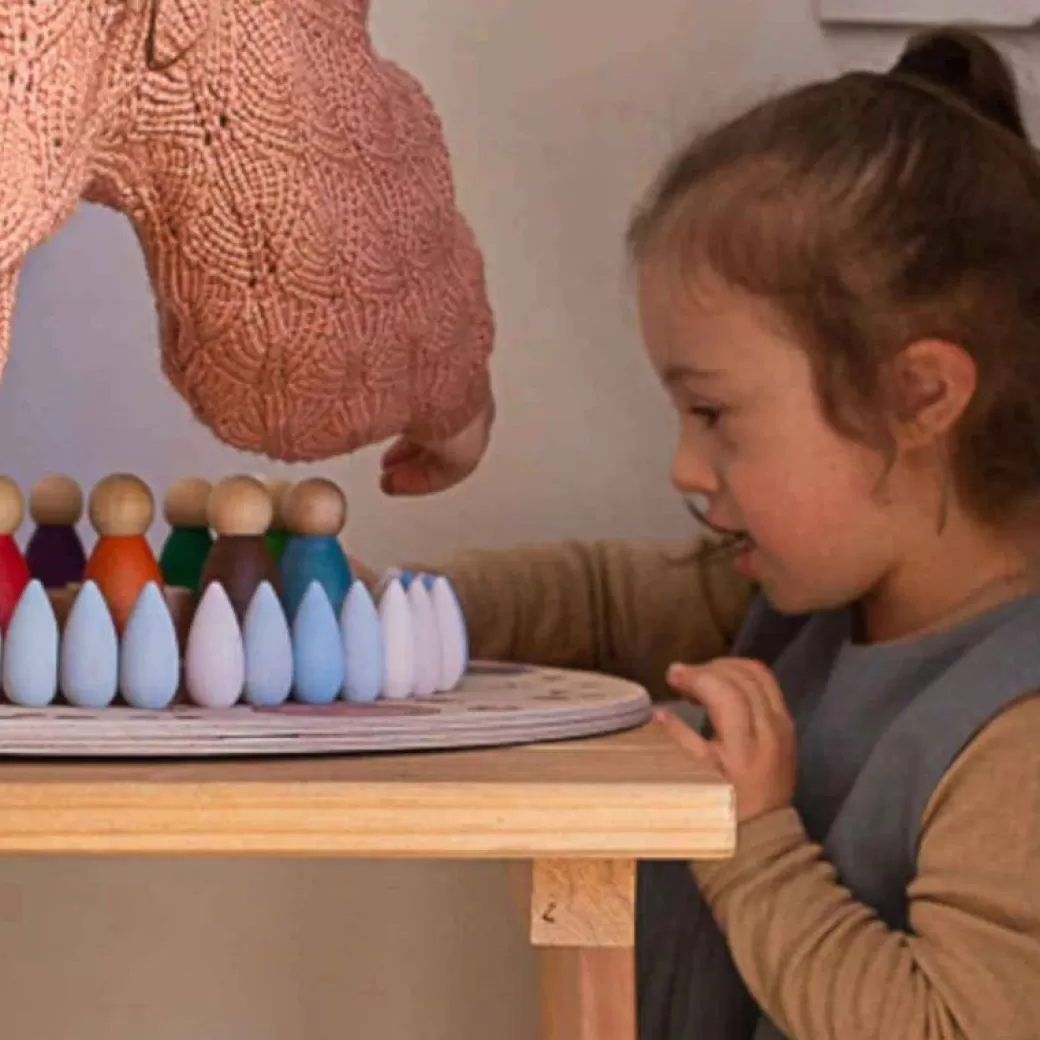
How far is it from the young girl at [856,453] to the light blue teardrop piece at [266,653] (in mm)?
198

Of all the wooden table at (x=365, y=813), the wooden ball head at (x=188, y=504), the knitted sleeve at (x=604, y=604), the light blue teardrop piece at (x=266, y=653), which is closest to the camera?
the wooden table at (x=365, y=813)

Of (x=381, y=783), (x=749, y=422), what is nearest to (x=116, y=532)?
(x=381, y=783)

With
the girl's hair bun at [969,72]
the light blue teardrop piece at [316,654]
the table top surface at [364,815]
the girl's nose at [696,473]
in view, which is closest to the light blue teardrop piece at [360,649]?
the light blue teardrop piece at [316,654]

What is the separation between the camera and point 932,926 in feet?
1.99

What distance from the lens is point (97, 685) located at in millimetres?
516

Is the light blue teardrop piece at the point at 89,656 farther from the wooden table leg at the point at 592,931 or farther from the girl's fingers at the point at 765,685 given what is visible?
the girl's fingers at the point at 765,685

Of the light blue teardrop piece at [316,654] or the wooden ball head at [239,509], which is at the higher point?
the wooden ball head at [239,509]

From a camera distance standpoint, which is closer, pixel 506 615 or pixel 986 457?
pixel 986 457

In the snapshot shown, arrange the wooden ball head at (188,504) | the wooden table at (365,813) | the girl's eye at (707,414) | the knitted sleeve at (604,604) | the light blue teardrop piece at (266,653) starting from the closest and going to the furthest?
the wooden table at (365,813) → the light blue teardrop piece at (266,653) → the wooden ball head at (188,504) → the girl's eye at (707,414) → the knitted sleeve at (604,604)

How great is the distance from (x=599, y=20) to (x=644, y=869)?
46cm

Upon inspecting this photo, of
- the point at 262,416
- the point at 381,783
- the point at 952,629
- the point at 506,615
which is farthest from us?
the point at 506,615

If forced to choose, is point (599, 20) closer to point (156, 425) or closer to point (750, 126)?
point (750, 126)

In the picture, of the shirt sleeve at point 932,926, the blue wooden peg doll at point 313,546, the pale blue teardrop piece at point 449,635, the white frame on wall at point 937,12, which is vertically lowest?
the shirt sleeve at point 932,926

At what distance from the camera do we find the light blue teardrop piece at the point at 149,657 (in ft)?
1.69
